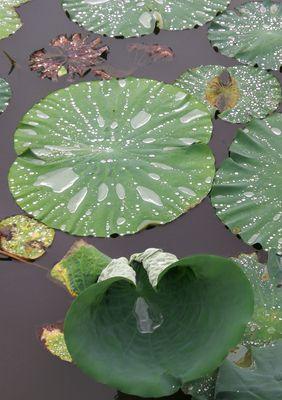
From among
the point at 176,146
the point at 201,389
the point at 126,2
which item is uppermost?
the point at 126,2

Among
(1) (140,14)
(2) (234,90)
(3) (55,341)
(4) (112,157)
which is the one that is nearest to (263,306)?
(3) (55,341)

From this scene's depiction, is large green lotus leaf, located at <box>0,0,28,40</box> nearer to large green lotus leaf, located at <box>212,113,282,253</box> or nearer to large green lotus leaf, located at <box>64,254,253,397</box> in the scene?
large green lotus leaf, located at <box>212,113,282,253</box>

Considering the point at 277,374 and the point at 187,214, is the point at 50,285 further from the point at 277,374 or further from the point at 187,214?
the point at 277,374

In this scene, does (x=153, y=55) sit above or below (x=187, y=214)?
above

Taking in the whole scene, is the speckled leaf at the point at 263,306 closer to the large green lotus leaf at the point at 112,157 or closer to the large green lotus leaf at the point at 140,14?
the large green lotus leaf at the point at 112,157

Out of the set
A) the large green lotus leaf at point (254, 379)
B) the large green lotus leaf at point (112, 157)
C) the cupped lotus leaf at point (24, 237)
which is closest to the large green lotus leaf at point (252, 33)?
the large green lotus leaf at point (112, 157)

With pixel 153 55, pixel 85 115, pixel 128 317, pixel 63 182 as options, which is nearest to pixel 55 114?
pixel 85 115

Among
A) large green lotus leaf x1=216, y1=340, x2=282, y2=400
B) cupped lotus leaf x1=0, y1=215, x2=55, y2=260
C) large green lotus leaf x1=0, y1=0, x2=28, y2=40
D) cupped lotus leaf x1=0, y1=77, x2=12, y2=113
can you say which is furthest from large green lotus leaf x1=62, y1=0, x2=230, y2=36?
large green lotus leaf x1=216, y1=340, x2=282, y2=400
